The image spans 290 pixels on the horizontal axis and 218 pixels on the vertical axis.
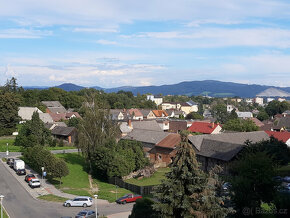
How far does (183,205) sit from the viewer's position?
56.3 ft

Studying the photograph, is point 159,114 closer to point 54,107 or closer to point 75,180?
point 54,107

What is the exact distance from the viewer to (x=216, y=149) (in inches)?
1868

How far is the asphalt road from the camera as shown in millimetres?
29308

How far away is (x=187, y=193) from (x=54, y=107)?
112904mm

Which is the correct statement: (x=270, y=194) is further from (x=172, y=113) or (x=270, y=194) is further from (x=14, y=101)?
(x=172, y=113)

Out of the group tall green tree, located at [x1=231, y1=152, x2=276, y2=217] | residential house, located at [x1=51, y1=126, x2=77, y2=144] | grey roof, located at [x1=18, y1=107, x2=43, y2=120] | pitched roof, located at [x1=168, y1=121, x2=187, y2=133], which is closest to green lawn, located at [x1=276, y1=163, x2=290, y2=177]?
tall green tree, located at [x1=231, y1=152, x2=276, y2=217]

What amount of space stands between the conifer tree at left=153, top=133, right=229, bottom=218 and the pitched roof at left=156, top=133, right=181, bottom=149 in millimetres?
34235

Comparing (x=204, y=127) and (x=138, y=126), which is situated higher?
(x=138, y=126)

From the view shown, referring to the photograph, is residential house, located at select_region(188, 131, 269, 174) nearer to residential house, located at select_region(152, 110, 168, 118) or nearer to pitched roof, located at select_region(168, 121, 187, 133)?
pitched roof, located at select_region(168, 121, 187, 133)

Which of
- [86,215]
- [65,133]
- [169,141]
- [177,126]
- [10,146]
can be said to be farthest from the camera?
[177,126]

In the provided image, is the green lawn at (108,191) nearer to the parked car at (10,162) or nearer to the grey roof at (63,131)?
the parked car at (10,162)

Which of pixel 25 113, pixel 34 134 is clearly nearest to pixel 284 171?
pixel 34 134

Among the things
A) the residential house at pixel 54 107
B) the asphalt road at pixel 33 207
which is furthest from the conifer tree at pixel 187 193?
the residential house at pixel 54 107

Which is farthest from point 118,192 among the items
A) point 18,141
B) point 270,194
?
point 18,141
